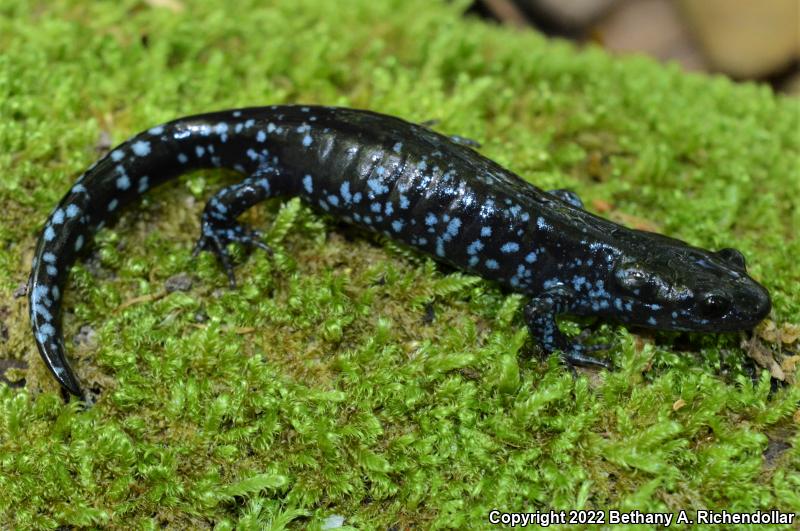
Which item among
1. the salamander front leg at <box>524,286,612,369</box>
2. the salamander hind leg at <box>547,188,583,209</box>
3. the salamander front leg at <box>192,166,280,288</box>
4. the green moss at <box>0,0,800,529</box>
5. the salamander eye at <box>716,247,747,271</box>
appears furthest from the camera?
the salamander hind leg at <box>547,188,583,209</box>

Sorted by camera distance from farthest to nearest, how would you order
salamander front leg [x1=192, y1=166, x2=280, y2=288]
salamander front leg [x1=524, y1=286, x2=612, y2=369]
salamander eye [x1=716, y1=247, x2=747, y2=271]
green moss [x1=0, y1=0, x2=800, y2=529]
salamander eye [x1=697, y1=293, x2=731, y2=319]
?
salamander front leg [x1=192, y1=166, x2=280, y2=288] < salamander eye [x1=716, y1=247, x2=747, y2=271] < salamander front leg [x1=524, y1=286, x2=612, y2=369] < salamander eye [x1=697, y1=293, x2=731, y2=319] < green moss [x1=0, y1=0, x2=800, y2=529]

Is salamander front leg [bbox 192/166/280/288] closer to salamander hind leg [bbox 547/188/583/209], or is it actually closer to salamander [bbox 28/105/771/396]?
salamander [bbox 28/105/771/396]

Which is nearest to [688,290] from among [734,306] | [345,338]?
[734,306]

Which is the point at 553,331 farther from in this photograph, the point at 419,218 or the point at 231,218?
the point at 231,218

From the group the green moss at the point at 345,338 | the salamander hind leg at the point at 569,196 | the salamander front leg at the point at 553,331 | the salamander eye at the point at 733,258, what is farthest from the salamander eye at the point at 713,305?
the salamander hind leg at the point at 569,196

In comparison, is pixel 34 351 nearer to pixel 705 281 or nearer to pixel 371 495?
pixel 371 495

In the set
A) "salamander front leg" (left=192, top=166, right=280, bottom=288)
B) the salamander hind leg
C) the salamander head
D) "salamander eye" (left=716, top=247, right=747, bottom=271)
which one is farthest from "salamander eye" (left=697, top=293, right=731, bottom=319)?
"salamander front leg" (left=192, top=166, right=280, bottom=288)
